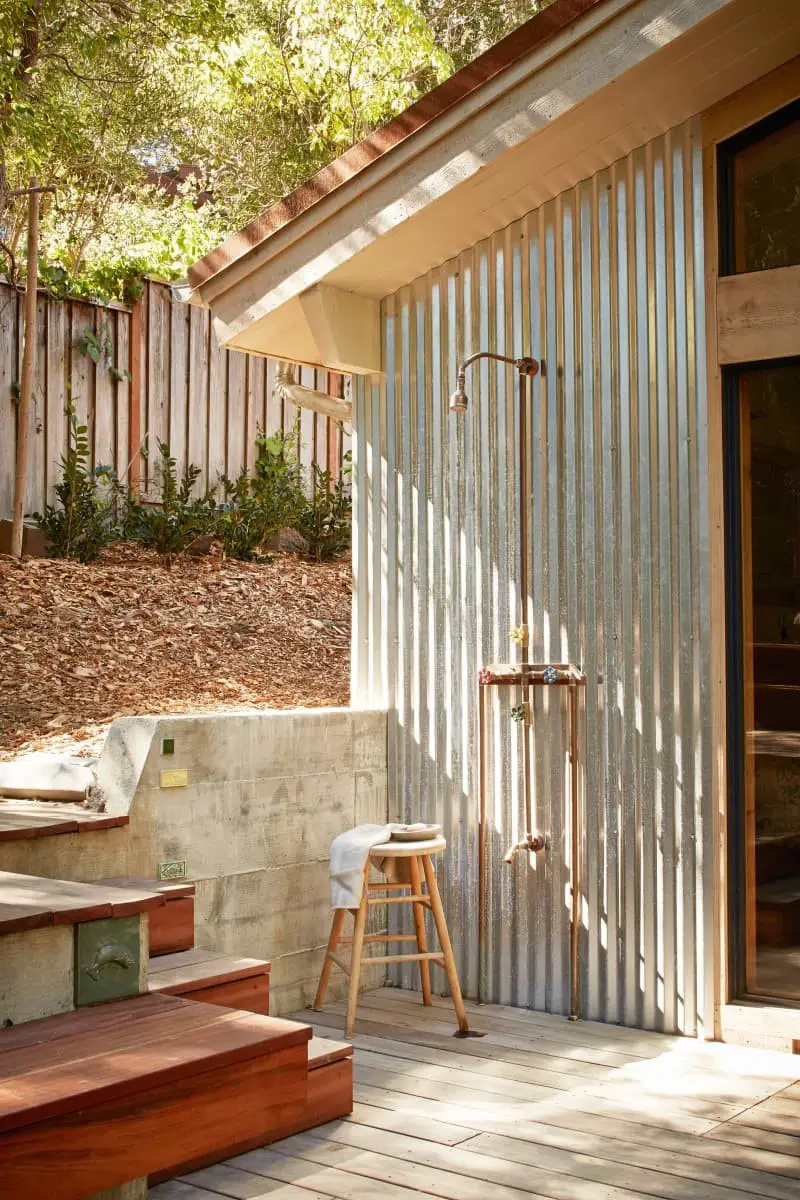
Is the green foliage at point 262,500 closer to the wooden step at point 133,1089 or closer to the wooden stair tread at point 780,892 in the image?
the wooden stair tread at point 780,892

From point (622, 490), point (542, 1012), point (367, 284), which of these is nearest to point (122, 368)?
point (367, 284)

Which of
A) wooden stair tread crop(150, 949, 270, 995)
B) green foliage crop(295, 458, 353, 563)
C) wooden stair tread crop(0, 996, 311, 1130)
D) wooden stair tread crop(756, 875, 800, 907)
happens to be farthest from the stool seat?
green foliage crop(295, 458, 353, 563)

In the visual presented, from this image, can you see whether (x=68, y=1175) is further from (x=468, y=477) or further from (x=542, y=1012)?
(x=468, y=477)

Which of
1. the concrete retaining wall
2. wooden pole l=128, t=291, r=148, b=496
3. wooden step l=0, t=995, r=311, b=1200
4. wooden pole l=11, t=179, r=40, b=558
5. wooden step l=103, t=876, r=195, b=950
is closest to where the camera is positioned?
wooden step l=0, t=995, r=311, b=1200

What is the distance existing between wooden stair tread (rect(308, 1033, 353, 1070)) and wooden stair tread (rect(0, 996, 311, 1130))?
2.48 ft

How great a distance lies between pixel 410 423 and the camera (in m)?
5.50

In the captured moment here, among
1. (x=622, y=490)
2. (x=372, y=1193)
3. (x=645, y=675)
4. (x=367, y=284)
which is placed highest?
(x=367, y=284)

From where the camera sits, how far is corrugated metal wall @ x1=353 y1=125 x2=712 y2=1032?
4637mm

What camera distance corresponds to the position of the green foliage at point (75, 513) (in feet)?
26.4

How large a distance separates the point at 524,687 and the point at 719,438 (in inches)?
48.3

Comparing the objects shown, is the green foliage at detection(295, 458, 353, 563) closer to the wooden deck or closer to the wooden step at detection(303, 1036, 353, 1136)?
the wooden deck

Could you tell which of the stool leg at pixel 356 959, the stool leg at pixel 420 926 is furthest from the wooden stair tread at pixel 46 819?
the stool leg at pixel 420 926

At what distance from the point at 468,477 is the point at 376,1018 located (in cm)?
224

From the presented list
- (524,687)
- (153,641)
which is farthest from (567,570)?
(153,641)
